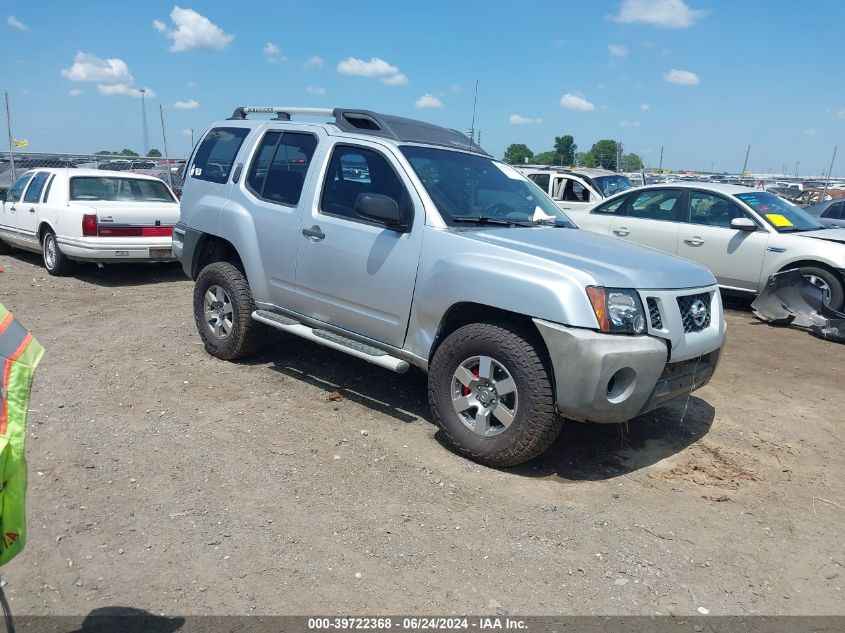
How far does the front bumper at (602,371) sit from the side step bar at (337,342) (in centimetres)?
116

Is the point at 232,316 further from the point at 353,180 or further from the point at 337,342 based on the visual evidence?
the point at 353,180

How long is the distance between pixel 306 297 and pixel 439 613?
9.62ft

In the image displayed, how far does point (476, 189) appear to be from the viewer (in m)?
5.13

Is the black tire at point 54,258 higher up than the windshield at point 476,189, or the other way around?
the windshield at point 476,189

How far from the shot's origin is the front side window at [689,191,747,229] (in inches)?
360

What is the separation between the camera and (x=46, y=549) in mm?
3326

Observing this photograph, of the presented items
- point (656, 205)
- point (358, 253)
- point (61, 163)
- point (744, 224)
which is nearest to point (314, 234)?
point (358, 253)

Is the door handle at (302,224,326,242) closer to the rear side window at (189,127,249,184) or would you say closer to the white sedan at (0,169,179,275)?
the rear side window at (189,127,249,184)

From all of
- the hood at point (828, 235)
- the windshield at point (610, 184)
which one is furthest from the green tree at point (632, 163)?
the hood at point (828, 235)

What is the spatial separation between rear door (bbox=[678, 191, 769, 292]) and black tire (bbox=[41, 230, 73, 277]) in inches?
338

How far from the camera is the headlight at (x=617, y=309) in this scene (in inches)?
152

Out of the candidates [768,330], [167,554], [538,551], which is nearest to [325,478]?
[167,554]

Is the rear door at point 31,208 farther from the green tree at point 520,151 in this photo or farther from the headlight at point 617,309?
the green tree at point 520,151

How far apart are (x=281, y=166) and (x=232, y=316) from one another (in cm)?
135
